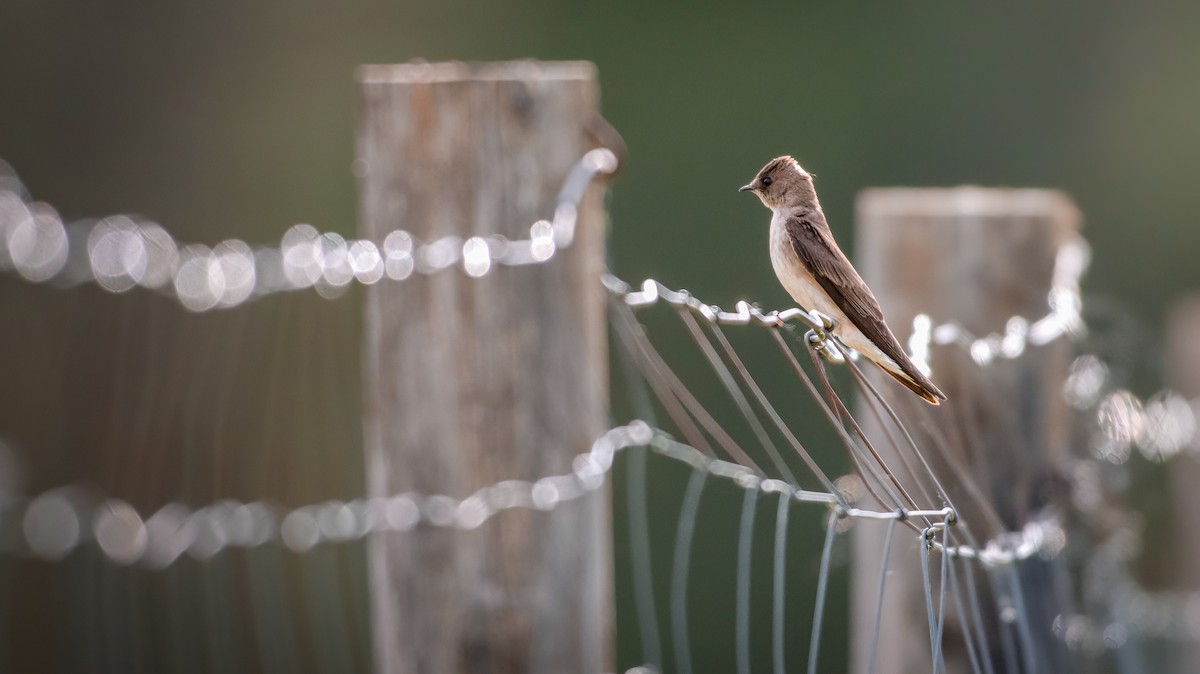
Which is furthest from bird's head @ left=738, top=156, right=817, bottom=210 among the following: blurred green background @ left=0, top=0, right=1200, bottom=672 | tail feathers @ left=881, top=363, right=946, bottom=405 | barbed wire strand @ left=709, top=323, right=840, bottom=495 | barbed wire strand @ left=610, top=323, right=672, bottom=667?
blurred green background @ left=0, top=0, right=1200, bottom=672

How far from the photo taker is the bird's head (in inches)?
96.9

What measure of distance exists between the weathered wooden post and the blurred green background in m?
3.74

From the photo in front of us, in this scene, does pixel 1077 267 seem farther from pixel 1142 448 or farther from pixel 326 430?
pixel 326 430

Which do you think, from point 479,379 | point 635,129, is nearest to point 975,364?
point 479,379

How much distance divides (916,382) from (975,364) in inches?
33.4

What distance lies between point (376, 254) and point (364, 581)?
4.60 metres

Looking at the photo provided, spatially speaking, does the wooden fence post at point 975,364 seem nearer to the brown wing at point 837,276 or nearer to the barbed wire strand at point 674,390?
the brown wing at point 837,276

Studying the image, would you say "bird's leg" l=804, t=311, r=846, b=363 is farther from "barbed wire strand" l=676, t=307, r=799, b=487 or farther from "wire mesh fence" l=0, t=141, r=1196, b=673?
"barbed wire strand" l=676, t=307, r=799, b=487

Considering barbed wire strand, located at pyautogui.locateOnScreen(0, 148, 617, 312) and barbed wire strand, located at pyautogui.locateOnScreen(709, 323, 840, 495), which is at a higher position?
barbed wire strand, located at pyautogui.locateOnScreen(0, 148, 617, 312)

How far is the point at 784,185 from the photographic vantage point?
2506 millimetres

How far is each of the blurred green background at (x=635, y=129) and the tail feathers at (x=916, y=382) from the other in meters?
4.09

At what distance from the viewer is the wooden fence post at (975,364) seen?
266 cm

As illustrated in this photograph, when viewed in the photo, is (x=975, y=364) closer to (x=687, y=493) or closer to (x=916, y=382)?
(x=916, y=382)

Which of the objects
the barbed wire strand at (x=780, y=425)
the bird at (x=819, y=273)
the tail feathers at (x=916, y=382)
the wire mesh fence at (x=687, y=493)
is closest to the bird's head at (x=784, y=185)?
the bird at (x=819, y=273)
